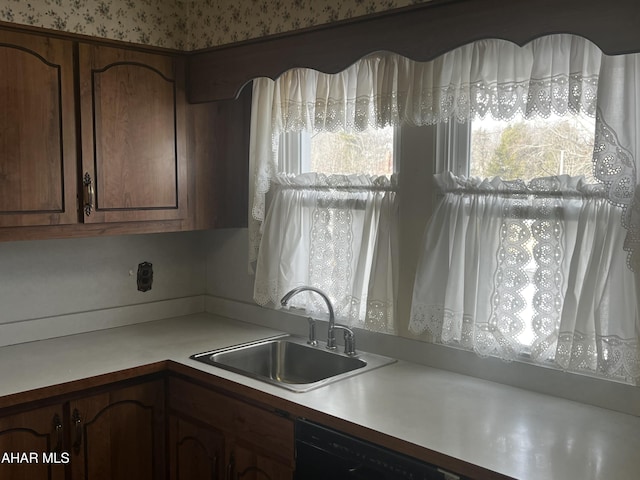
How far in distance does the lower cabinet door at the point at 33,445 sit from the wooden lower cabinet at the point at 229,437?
428 millimetres

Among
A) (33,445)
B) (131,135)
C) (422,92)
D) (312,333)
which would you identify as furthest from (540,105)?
(33,445)

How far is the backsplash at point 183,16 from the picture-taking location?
229 cm

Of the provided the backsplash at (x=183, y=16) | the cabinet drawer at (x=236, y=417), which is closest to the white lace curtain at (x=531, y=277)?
the cabinet drawer at (x=236, y=417)

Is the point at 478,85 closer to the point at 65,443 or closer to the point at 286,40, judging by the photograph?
the point at 286,40

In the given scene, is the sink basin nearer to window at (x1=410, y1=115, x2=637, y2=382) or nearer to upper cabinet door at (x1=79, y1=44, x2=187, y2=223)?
window at (x1=410, y1=115, x2=637, y2=382)

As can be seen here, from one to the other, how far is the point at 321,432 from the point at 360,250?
2.58 feet

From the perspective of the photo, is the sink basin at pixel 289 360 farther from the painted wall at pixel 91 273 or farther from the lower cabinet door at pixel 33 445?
the painted wall at pixel 91 273

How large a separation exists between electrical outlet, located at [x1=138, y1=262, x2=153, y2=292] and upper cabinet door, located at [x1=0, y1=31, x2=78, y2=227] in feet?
2.12

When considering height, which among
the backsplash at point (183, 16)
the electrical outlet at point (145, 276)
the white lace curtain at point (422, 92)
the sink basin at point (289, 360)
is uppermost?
the backsplash at point (183, 16)

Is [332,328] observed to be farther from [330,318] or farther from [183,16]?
[183,16]

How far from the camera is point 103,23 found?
8.39 feet

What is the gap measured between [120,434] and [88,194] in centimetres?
91

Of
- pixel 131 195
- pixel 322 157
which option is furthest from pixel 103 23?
pixel 322 157

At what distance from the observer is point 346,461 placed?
6.18 feet
